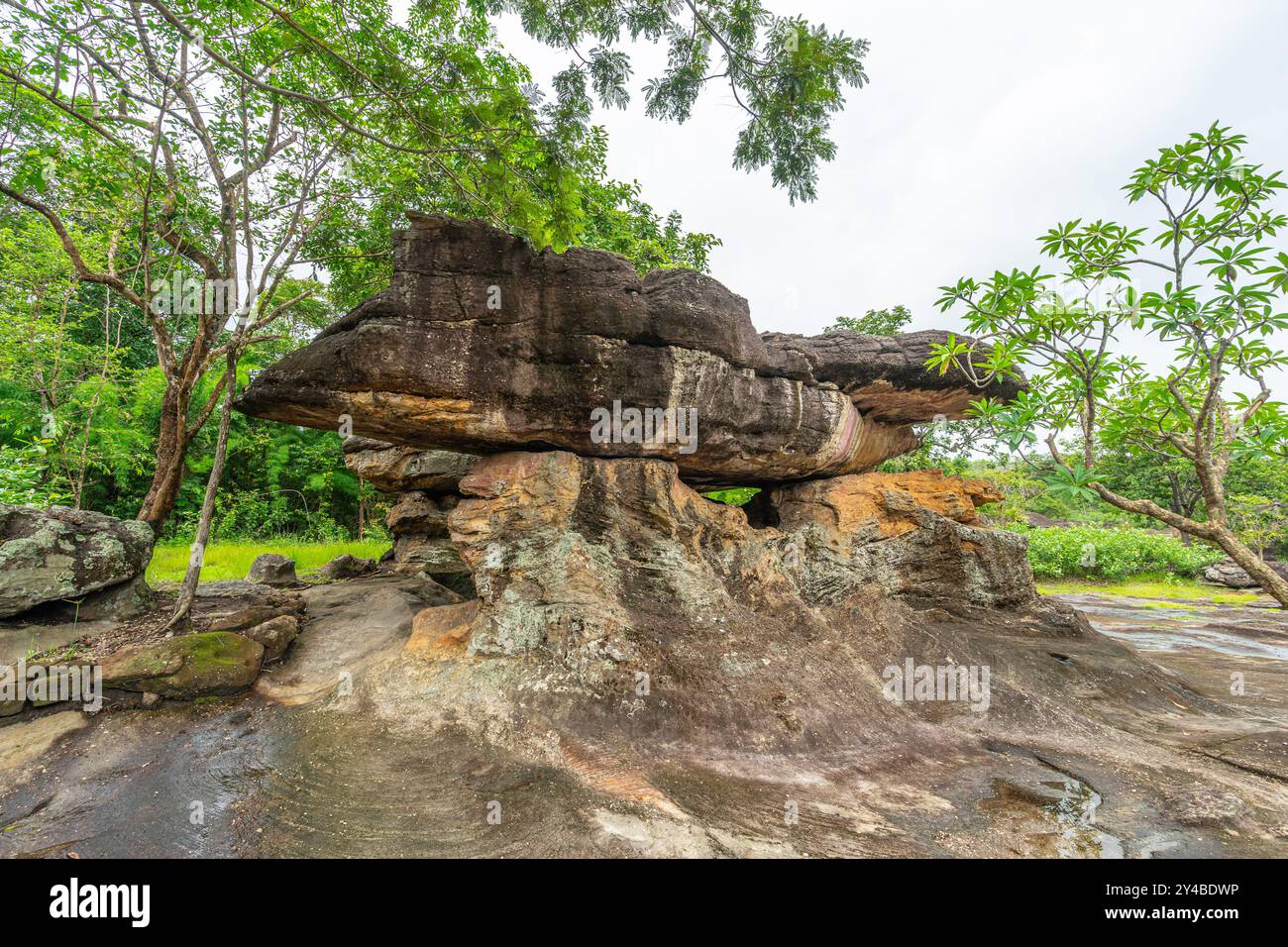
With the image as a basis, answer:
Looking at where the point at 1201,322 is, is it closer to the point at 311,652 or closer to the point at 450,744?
the point at 450,744

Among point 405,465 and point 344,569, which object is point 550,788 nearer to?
point 405,465

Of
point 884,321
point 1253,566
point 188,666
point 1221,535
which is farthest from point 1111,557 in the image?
point 188,666

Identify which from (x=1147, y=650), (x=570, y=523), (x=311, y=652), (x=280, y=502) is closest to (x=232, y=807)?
(x=311, y=652)

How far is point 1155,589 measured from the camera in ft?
69.9

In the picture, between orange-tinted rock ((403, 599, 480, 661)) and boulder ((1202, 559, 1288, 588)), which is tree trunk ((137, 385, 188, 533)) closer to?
orange-tinted rock ((403, 599, 480, 661))

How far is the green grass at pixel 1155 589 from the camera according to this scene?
19125 millimetres

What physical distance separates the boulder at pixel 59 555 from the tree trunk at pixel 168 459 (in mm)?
634

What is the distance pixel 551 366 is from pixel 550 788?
4.93 m

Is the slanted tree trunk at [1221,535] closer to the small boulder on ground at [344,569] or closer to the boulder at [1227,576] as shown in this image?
the small boulder on ground at [344,569]

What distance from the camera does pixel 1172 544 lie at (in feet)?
78.6

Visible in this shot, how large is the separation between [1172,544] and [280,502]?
4025 centimetres

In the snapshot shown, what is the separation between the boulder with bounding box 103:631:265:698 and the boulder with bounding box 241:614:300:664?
327mm

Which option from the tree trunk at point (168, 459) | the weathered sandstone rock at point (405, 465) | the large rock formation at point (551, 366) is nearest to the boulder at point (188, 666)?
the large rock formation at point (551, 366)

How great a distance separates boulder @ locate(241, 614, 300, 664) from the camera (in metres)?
6.99
